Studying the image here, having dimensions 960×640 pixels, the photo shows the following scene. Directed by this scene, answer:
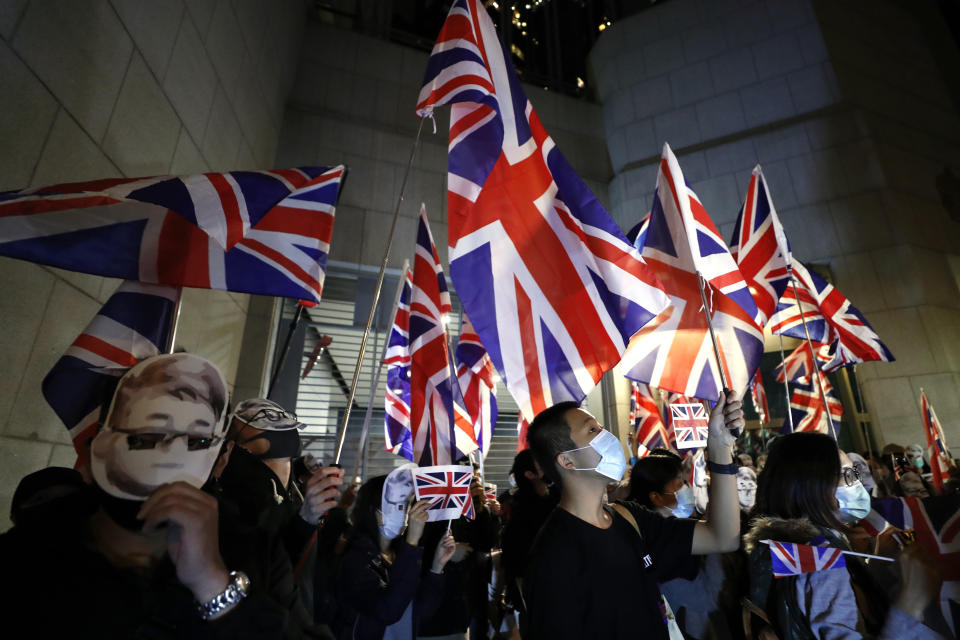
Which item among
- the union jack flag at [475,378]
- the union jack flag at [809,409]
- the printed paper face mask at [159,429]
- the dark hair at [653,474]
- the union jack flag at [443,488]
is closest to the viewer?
the printed paper face mask at [159,429]

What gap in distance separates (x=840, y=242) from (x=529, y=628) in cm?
1231

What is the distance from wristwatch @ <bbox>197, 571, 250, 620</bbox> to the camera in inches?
36.8

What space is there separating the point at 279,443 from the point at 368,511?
26.6 inches

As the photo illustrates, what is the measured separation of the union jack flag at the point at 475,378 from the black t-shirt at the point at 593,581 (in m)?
2.84

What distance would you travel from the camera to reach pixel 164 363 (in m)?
1.07

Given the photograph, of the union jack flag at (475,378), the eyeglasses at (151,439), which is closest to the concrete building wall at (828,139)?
the union jack flag at (475,378)

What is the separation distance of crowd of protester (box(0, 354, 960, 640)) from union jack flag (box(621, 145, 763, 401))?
2.19 feet

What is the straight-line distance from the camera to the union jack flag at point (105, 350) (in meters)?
2.02

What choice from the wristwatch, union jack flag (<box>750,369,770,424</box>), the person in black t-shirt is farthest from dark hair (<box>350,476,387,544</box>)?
union jack flag (<box>750,369,770,424</box>)

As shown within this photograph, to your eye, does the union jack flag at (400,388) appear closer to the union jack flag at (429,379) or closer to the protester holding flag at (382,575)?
the union jack flag at (429,379)

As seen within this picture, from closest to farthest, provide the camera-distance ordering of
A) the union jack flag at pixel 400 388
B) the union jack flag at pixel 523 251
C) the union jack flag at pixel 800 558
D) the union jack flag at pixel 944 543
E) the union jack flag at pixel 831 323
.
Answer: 1. the union jack flag at pixel 944 543
2. the union jack flag at pixel 800 558
3. the union jack flag at pixel 523 251
4. the union jack flag at pixel 400 388
5. the union jack flag at pixel 831 323

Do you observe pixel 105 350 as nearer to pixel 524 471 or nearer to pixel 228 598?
pixel 228 598

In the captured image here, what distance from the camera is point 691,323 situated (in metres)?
3.60

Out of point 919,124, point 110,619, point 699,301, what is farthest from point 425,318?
point 919,124
